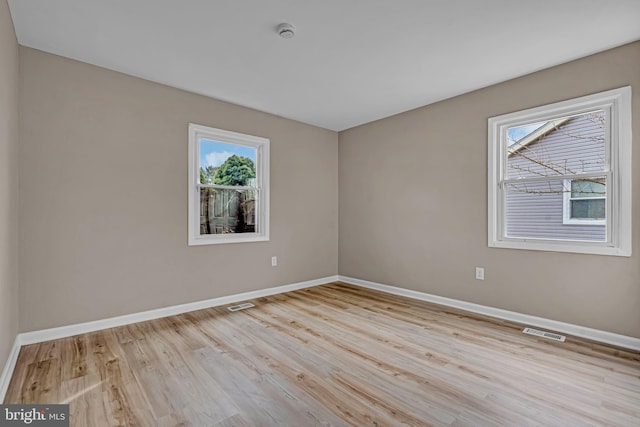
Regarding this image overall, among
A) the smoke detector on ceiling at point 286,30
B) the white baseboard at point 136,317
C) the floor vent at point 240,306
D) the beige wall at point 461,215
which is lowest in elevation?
the floor vent at point 240,306

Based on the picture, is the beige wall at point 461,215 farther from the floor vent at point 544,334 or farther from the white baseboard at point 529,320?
the floor vent at point 544,334

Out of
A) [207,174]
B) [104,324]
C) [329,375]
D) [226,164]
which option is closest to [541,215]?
[329,375]

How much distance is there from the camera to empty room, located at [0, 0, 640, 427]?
197 cm

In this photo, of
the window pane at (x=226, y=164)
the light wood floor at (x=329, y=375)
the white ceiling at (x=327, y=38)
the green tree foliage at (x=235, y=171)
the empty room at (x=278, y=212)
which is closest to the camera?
the light wood floor at (x=329, y=375)

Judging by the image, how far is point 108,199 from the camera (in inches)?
116

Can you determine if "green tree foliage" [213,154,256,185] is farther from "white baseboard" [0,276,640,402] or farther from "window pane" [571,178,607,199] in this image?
"window pane" [571,178,607,199]

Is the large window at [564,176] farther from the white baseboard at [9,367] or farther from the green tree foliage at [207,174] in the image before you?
the white baseboard at [9,367]

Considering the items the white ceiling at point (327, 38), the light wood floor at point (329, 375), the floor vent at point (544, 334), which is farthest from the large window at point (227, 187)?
the floor vent at point (544, 334)

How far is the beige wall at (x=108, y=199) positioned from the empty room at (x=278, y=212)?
0.7 inches

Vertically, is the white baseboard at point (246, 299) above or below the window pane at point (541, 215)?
below

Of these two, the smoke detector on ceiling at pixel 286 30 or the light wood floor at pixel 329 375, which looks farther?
the smoke detector on ceiling at pixel 286 30

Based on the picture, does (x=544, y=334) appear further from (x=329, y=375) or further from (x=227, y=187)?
(x=227, y=187)

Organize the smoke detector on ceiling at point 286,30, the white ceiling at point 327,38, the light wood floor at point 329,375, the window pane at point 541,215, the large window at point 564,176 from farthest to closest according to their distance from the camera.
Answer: the window pane at point 541,215, the large window at point 564,176, the smoke detector on ceiling at point 286,30, the white ceiling at point 327,38, the light wood floor at point 329,375

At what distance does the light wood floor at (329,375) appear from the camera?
1.71 metres
